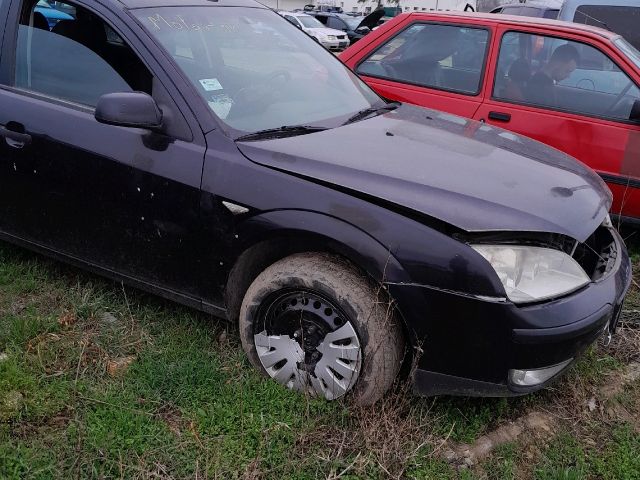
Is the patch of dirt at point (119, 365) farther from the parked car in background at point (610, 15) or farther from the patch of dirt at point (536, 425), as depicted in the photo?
the parked car in background at point (610, 15)

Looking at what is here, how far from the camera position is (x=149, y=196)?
2.59 meters

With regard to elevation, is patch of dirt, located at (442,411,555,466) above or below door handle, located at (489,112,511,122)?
below

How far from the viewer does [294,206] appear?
231cm

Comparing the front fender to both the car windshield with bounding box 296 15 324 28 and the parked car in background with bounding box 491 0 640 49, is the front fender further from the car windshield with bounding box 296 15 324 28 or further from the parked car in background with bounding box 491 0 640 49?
the car windshield with bounding box 296 15 324 28

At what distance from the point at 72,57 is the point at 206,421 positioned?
1898mm

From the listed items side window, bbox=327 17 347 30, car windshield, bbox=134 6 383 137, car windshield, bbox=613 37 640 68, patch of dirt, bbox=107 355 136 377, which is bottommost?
patch of dirt, bbox=107 355 136 377

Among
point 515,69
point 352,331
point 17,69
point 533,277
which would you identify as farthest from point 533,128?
point 17,69

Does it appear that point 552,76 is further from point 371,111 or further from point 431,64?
point 371,111

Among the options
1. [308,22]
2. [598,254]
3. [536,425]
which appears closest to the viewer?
[536,425]

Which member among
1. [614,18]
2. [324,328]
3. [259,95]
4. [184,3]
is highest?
[614,18]

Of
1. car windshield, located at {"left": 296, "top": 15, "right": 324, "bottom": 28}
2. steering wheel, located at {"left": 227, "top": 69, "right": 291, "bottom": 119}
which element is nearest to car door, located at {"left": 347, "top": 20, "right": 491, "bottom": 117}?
steering wheel, located at {"left": 227, "top": 69, "right": 291, "bottom": 119}

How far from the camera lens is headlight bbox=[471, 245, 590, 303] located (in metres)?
2.13

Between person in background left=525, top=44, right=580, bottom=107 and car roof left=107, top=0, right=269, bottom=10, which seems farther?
person in background left=525, top=44, right=580, bottom=107

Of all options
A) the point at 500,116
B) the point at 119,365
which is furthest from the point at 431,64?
the point at 119,365
